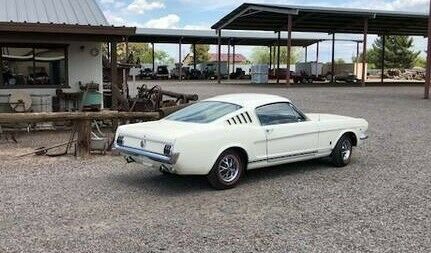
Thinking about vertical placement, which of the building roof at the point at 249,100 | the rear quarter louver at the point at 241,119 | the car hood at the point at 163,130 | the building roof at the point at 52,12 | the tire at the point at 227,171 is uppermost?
the building roof at the point at 52,12

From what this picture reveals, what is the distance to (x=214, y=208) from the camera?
6320 millimetres

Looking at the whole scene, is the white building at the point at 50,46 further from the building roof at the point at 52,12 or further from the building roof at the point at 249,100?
the building roof at the point at 249,100

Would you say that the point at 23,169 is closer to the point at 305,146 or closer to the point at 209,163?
the point at 209,163

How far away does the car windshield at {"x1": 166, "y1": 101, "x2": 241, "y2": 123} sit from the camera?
7.65m

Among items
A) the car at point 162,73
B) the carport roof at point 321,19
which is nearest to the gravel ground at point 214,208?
the carport roof at point 321,19

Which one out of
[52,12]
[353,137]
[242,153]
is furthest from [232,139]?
[52,12]

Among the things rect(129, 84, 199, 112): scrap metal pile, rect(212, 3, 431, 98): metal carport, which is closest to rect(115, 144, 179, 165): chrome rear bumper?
rect(129, 84, 199, 112): scrap metal pile

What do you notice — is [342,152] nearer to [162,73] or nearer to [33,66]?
[33,66]

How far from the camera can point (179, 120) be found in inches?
312

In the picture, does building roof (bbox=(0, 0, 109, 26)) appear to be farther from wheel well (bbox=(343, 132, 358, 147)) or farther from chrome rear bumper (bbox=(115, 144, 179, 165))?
wheel well (bbox=(343, 132, 358, 147))

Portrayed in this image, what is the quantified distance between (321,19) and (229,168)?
34033 mm

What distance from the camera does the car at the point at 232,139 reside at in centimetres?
684

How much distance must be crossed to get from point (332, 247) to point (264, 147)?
2.87 meters

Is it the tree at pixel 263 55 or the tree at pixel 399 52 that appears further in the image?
the tree at pixel 263 55
